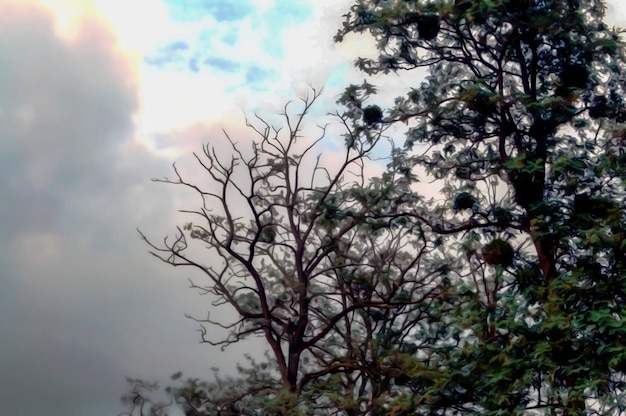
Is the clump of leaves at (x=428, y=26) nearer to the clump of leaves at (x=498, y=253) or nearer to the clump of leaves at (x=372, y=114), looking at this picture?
the clump of leaves at (x=372, y=114)

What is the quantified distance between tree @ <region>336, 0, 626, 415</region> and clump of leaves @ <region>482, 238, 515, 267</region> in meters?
0.04

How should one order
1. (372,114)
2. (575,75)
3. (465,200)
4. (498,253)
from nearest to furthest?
(498,253), (575,75), (465,200), (372,114)

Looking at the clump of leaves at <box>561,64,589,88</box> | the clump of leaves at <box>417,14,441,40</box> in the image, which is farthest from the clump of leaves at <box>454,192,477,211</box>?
the clump of leaves at <box>417,14,441,40</box>

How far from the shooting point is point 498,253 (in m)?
16.6

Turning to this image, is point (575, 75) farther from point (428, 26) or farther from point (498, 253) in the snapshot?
point (498, 253)

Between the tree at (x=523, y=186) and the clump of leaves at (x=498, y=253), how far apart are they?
39mm

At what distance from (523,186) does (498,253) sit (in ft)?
4.85

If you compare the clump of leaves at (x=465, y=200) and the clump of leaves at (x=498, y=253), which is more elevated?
the clump of leaves at (x=465, y=200)

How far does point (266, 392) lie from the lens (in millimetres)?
18375

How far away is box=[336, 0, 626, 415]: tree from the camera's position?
1467cm

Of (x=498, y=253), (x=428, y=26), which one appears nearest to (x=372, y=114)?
(x=428, y=26)

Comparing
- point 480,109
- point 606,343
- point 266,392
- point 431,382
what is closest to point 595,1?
point 480,109

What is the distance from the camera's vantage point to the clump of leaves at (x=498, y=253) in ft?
54.5

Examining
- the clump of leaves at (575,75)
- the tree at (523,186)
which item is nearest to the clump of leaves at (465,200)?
the tree at (523,186)
